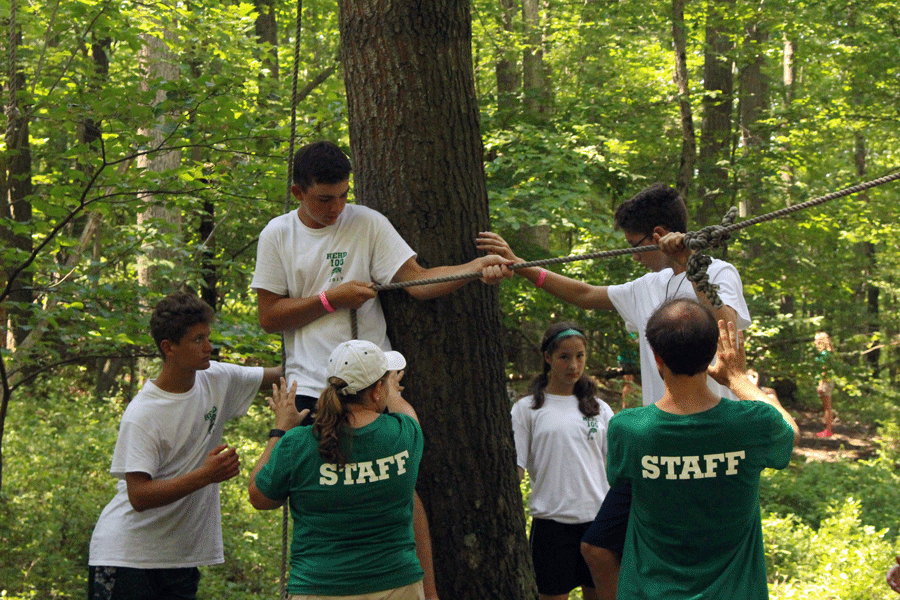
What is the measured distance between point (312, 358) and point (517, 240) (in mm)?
5237

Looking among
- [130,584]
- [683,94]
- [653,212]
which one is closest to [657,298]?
[653,212]

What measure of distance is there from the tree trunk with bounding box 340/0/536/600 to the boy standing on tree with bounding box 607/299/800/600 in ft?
2.92

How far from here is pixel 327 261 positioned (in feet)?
9.67

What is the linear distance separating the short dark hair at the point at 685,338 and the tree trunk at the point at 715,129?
7.97 m

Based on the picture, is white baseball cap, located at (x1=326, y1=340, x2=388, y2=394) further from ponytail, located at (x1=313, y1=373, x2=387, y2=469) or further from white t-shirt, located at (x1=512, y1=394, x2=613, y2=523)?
white t-shirt, located at (x1=512, y1=394, x2=613, y2=523)

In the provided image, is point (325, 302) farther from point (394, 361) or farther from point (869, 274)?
point (869, 274)

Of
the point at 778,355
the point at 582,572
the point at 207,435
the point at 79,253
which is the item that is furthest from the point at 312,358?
the point at 778,355

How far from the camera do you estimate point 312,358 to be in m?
2.90

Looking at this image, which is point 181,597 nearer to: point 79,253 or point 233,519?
point 79,253

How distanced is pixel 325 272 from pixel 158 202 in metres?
2.91

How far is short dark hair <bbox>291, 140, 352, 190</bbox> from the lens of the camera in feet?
9.16

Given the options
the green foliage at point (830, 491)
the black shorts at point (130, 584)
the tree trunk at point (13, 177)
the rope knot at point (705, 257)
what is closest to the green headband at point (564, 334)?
the rope knot at point (705, 257)

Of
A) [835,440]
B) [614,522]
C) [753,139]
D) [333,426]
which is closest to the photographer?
[333,426]

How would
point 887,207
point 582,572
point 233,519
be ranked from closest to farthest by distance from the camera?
point 582,572 → point 233,519 → point 887,207
